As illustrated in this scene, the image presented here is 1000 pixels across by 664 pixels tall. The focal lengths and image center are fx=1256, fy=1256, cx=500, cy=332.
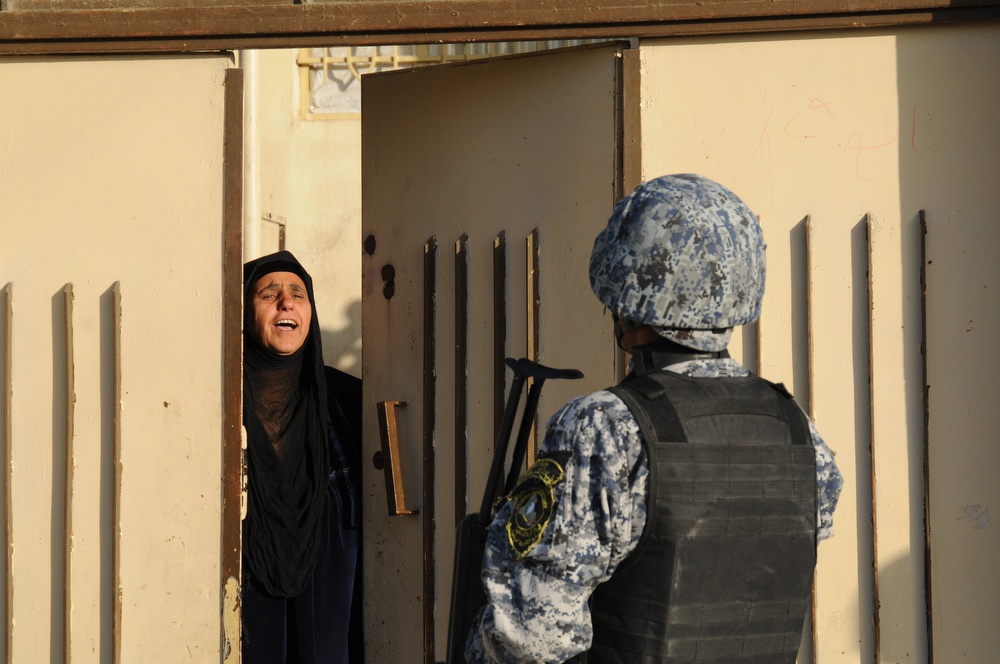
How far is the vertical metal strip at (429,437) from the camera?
3.81m

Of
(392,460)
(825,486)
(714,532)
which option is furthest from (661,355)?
(392,460)

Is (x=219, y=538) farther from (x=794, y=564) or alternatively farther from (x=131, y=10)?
(x=794, y=564)

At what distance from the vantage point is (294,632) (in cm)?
402

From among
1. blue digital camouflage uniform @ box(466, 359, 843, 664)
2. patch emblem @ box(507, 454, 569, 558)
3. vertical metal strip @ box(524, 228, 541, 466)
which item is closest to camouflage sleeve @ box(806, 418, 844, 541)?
blue digital camouflage uniform @ box(466, 359, 843, 664)

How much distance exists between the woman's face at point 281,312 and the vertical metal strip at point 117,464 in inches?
27.6

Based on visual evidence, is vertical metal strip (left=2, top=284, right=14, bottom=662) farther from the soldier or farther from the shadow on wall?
the shadow on wall

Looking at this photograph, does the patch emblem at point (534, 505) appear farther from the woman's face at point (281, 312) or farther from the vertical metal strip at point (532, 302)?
the woman's face at point (281, 312)

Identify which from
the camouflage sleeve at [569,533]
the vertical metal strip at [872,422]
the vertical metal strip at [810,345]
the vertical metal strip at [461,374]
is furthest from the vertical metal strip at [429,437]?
the camouflage sleeve at [569,533]

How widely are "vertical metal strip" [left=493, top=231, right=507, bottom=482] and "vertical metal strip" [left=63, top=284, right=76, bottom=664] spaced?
1177 mm

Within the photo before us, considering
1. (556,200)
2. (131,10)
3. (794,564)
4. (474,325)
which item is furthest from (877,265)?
(131,10)

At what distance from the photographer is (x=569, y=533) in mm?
1932

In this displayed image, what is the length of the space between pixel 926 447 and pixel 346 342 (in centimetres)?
355

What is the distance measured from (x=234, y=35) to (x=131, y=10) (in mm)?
286

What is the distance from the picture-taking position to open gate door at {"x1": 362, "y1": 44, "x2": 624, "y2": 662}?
3.51 metres
